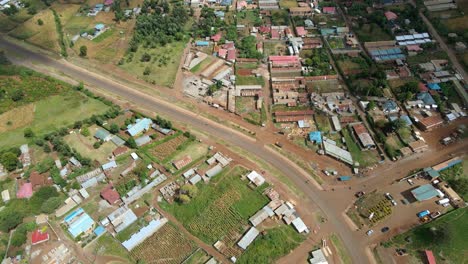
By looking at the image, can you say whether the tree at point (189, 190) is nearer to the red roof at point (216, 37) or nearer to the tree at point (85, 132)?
the tree at point (85, 132)

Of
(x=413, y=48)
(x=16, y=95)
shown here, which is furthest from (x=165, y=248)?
(x=413, y=48)

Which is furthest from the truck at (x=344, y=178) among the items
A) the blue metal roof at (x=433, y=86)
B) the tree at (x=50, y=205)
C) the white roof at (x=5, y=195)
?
the white roof at (x=5, y=195)

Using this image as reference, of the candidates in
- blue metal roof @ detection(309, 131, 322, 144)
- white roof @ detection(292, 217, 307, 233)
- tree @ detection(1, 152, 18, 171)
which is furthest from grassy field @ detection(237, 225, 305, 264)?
tree @ detection(1, 152, 18, 171)

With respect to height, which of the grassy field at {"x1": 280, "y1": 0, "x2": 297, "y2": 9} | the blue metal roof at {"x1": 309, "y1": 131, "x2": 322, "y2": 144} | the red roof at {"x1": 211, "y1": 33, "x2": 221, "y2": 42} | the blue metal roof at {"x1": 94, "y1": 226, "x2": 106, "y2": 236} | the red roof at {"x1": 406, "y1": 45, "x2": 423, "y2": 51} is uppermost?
the grassy field at {"x1": 280, "y1": 0, "x2": 297, "y2": 9}

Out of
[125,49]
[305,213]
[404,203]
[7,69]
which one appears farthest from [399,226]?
[7,69]

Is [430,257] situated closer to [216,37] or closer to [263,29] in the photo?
[263,29]

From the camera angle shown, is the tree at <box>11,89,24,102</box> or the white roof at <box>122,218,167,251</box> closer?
the white roof at <box>122,218,167,251</box>

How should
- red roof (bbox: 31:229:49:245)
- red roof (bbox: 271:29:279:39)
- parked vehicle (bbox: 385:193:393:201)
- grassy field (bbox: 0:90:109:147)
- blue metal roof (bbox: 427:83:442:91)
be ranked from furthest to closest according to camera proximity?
red roof (bbox: 271:29:279:39)
blue metal roof (bbox: 427:83:442:91)
grassy field (bbox: 0:90:109:147)
parked vehicle (bbox: 385:193:393:201)
red roof (bbox: 31:229:49:245)

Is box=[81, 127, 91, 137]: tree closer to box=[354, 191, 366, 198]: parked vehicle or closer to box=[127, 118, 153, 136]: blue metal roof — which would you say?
box=[127, 118, 153, 136]: blue metal roof
